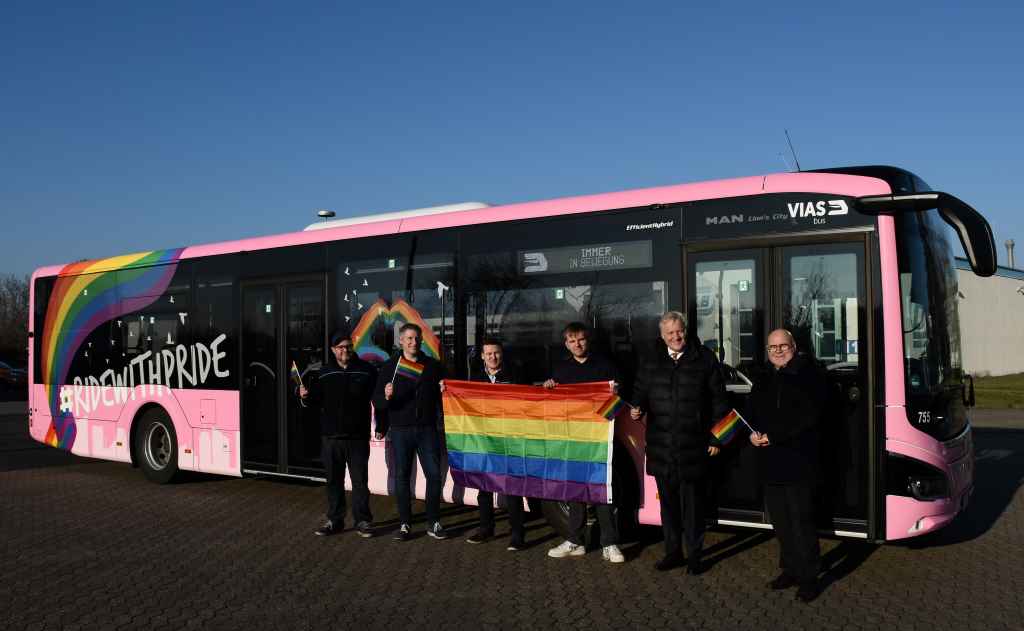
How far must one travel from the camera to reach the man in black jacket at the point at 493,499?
25.6ft

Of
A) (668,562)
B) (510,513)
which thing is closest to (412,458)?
(510,513)

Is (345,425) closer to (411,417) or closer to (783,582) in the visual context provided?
(411,417)

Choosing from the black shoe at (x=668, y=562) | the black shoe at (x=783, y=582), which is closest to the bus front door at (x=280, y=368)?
the black shoe at (x=668, y=562)

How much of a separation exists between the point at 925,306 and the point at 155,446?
930 centimetres

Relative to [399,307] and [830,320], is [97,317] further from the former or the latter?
[830,320]

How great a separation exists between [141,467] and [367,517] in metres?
4.77

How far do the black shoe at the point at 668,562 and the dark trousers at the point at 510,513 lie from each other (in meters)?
1.36

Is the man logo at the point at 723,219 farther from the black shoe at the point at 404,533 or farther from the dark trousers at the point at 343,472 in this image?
the black shoe at the point at 404,533

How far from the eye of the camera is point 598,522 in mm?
7590

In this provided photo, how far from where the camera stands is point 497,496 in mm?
8469

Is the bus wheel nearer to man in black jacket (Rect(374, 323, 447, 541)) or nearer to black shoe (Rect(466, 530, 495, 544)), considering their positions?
man in black jacket (Rect(374, 323, 447, 541))

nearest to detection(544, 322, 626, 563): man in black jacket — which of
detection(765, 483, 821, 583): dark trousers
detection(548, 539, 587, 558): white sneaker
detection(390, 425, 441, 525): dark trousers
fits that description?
detection(548, 539, 587, 558): white sneaker

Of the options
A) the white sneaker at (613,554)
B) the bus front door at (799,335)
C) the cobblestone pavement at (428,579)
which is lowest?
the cobblestone pavement at (428,579)

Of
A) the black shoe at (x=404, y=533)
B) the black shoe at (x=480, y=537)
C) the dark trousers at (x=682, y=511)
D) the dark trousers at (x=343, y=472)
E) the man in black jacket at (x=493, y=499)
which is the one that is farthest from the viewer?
the dark trousers at (x=343, y=472)
